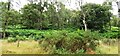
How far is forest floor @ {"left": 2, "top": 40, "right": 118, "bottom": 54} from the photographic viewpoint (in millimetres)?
8281

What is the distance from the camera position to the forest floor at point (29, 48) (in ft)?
27.2

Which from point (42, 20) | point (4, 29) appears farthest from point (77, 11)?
point (4, 29)

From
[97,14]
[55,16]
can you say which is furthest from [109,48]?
[55,16]

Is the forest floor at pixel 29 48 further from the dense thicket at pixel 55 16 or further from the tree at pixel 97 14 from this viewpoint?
the tree at pixel 97 14

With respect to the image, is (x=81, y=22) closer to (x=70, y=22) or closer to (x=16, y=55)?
(x=70, y=22)

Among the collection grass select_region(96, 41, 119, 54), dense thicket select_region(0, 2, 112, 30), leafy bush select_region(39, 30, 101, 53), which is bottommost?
grass select_region(96, 41, 119, 54)

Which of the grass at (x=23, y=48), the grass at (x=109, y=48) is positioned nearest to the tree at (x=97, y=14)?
the grass at (x=109, y=48)

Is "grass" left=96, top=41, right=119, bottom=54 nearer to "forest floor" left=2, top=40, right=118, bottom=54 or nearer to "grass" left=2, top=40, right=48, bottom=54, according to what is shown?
"forest floor" left=2, top=40, right=118, bottom=54

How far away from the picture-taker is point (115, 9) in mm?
8375

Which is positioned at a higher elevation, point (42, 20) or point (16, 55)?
point (42, 20)

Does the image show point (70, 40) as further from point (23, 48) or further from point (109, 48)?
point (23, 48)

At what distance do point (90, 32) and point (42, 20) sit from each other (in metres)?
1.06

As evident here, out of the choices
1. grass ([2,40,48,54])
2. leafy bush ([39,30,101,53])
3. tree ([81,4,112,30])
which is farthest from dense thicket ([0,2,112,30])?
grass ([2,40,48,54])

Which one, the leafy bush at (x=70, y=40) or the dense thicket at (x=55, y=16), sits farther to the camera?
the leafy bush at (x=70, y=40)
